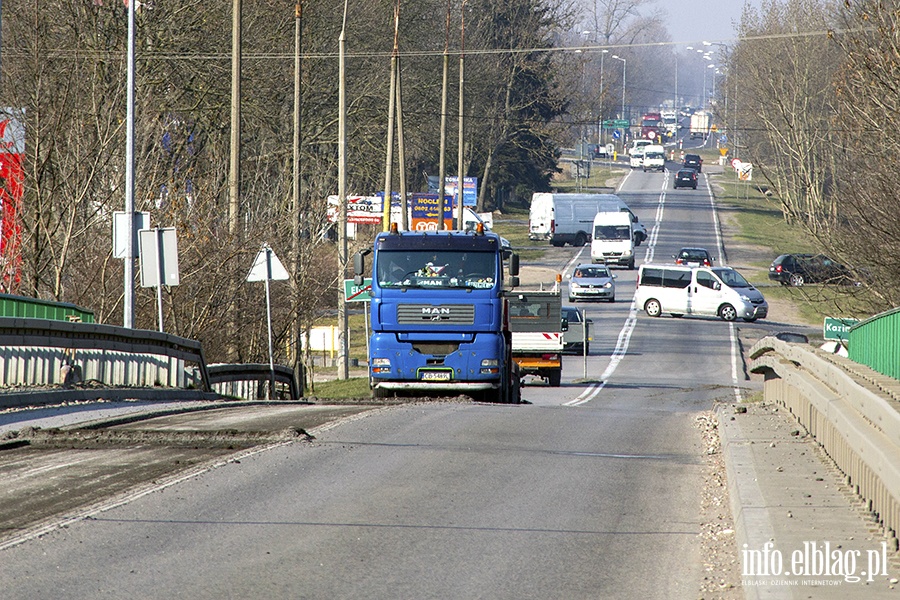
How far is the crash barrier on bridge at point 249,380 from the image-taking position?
2398 cm

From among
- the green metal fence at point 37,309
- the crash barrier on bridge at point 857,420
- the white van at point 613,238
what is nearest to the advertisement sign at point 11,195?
the green metal fence at point 37,309

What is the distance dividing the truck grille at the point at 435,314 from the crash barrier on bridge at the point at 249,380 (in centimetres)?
428

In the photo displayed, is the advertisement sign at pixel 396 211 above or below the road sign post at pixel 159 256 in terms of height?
above

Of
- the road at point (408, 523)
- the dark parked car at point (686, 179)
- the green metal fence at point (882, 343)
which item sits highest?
the dark parked car at point (686, 179)

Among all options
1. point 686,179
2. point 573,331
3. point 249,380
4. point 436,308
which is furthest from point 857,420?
point 686,179

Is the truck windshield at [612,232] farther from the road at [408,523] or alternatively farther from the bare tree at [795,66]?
the road at [408,523]

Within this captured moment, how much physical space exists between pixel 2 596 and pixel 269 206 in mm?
27620

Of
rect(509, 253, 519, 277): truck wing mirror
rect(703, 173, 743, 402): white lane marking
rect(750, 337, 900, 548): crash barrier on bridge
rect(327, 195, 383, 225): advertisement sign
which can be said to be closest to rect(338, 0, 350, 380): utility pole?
rect(327, 195, 383, 225): advertisement sign

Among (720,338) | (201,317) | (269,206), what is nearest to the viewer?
(201,317)

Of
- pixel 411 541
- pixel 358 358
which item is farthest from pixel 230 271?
pixel 411 541

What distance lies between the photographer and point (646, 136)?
573 ft

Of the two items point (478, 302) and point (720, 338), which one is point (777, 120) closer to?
point (720, 338)

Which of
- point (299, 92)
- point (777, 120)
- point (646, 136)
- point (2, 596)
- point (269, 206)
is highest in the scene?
point (646, 136)

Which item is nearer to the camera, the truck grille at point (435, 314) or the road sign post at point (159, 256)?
the truck grille at point (435, 314)
